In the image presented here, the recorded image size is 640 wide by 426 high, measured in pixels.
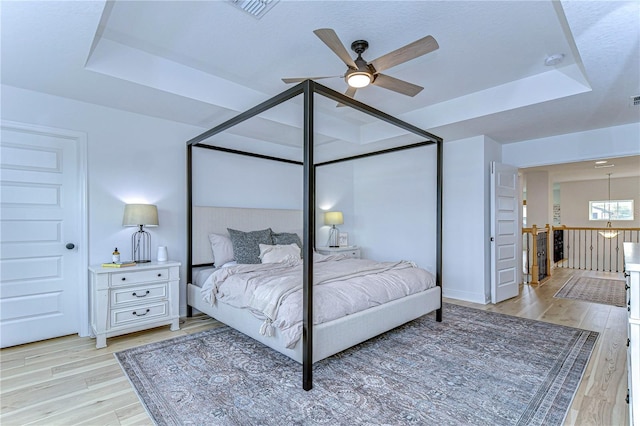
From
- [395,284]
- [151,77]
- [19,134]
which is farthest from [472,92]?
[19,134]

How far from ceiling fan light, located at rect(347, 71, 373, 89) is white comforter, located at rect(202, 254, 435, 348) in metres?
1.78

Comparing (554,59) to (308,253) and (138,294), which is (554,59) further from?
(138,294)

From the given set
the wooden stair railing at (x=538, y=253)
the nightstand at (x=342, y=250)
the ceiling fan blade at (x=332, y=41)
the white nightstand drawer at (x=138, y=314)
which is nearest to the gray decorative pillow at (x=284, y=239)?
the nightstand at (x=342, y=250)

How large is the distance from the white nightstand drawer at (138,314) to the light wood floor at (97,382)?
20 centimetres

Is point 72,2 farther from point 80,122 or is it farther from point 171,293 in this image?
point 171,293

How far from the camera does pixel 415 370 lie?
102 inches

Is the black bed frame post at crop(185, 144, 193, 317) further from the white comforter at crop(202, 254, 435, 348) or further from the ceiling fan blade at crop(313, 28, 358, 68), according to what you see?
the ceiling fan blade at crop(313, 28, 358, 68)

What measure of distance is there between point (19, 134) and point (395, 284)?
4.07 m

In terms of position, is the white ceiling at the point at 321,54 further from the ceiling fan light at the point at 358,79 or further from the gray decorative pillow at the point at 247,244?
the gray decorative pillow at the point at 247,244

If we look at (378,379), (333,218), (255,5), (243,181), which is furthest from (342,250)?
(255,5)

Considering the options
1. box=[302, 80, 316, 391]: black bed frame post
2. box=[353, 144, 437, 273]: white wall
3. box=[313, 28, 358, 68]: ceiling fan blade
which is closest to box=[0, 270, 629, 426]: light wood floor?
box=[302, 80, 316, 391]: black bed frame post

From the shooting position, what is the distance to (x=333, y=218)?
5.83 m

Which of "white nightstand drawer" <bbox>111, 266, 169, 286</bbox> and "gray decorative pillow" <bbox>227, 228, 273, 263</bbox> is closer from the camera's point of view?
"white nightstand drawer" <bbox>111, 266, 169, 286</bbox>

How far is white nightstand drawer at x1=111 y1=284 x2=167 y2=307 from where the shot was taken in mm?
3158
